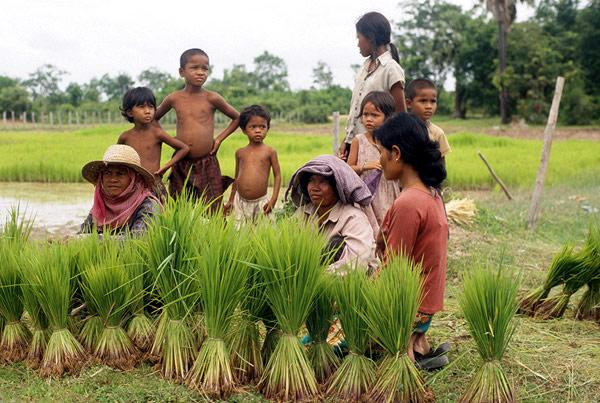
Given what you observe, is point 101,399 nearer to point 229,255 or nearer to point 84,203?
point 229,255

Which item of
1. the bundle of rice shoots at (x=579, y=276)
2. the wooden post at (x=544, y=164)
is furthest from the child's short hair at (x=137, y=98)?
the wooden post at (x=544, y=164)

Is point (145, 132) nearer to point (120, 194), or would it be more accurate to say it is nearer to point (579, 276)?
point (120, 194)

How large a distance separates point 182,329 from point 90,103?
42198mm

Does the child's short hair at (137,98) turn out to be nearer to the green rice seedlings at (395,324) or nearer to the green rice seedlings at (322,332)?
the green rice seedlings at (322,332)

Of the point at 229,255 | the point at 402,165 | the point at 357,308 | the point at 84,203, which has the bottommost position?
the point at 84,203

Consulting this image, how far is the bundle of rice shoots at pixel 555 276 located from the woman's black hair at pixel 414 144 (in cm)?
146

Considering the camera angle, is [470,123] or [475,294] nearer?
[475,294]

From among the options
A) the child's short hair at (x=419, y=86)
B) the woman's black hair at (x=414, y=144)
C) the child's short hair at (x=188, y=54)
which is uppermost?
the child's short hair at (x=188, y=54)

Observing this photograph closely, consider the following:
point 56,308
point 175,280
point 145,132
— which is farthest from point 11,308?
point 145,132

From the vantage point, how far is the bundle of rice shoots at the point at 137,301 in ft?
11.1

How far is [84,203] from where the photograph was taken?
34.1ft

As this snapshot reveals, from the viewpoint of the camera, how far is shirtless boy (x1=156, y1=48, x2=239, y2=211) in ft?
16.8

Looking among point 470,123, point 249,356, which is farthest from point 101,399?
point 470,123

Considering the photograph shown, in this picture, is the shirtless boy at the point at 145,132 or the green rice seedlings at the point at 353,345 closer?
the green rice seedlings at the point at 353,345
